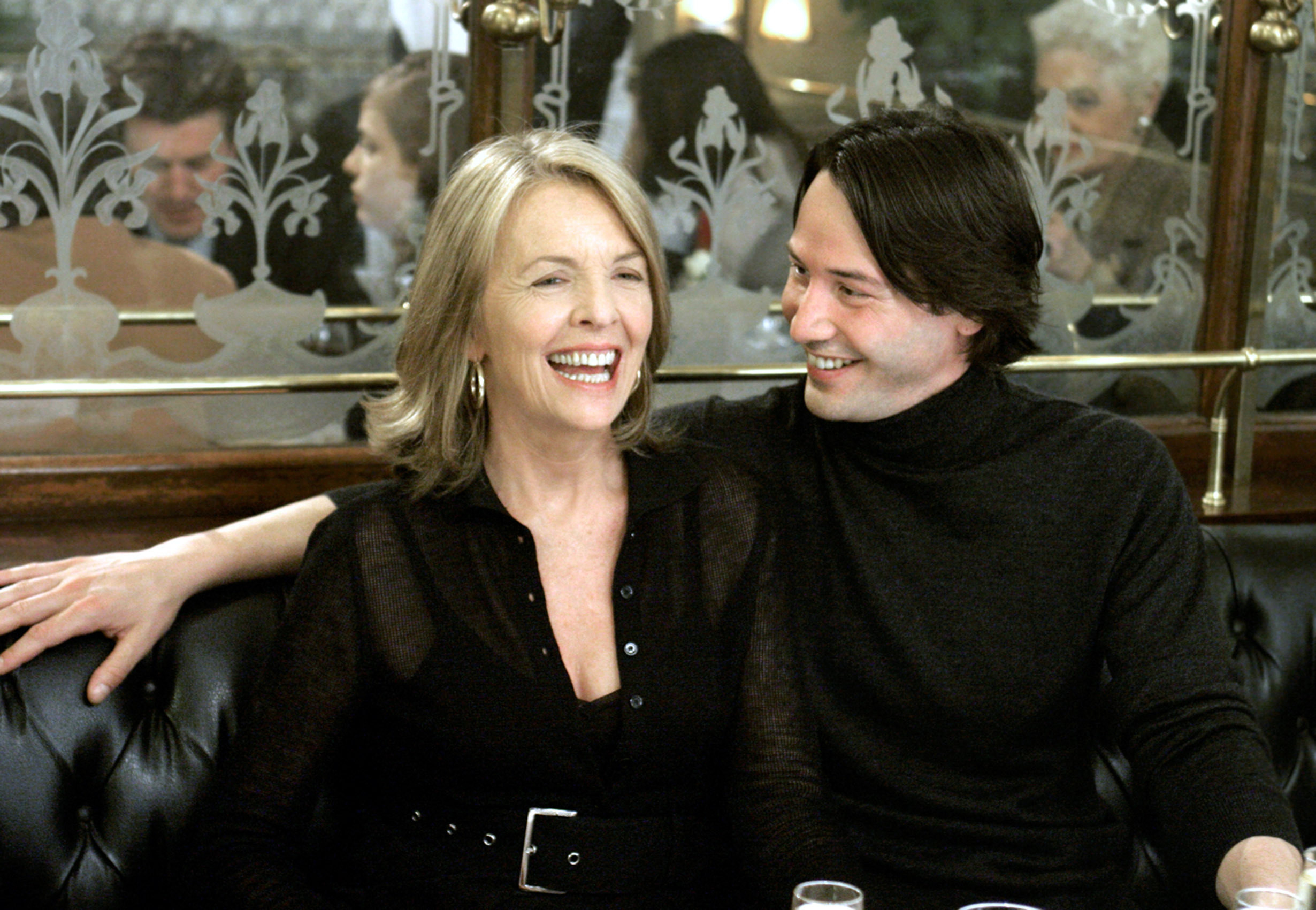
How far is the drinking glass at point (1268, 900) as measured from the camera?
3.58 ft

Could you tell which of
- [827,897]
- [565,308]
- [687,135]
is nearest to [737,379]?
[687,135]

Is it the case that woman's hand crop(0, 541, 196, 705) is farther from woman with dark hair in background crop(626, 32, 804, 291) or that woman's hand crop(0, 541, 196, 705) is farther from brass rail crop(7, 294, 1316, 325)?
woman with dark hair in background crop(626, 32, 804, 291)

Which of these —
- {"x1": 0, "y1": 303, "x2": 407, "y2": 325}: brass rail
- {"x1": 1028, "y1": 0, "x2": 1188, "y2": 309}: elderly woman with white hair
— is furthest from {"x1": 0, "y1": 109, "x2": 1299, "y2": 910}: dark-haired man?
{"x1": 1028, "y1": 0, "x2": 1188, "y2": 309}: elderly woman with white hair

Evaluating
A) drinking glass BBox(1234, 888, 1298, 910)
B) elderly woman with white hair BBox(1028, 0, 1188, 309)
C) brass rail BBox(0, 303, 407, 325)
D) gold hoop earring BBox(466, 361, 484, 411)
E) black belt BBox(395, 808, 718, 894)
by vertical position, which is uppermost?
elderly woman with white hair BBox(1028, 0, 1188, 309)

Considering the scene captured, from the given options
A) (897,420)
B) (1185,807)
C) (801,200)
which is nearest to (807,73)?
(801,200)

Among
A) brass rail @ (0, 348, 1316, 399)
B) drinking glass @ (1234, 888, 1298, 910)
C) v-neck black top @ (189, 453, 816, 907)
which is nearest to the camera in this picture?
drinking glass @ (1234, 888, 1298, 910)

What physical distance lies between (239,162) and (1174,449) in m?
1.82

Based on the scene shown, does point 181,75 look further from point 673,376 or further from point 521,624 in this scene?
point 521,624

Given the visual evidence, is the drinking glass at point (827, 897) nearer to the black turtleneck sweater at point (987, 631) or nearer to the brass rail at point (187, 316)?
the black turtleneck sweater at point (987, 631)

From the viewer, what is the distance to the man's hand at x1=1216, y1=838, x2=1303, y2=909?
151 cm

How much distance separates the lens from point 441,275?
1.78 m

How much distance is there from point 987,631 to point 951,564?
3.8 inches

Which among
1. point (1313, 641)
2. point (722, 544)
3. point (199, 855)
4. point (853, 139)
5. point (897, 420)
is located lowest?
point (199, 855)

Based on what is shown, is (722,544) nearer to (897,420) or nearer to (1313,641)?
(897,420)
